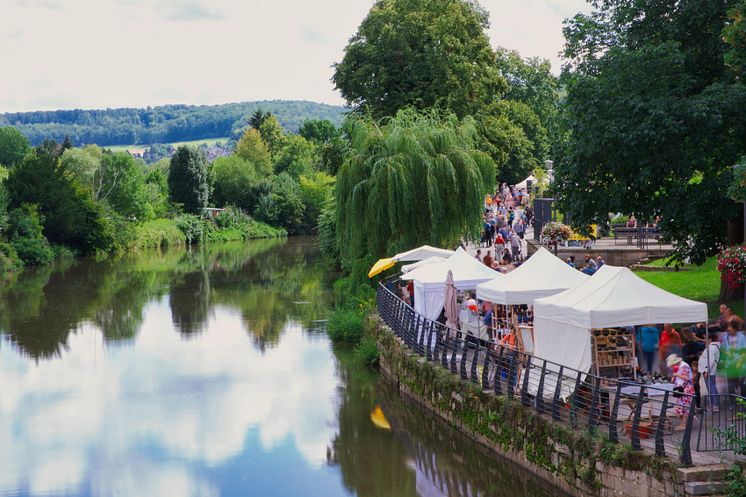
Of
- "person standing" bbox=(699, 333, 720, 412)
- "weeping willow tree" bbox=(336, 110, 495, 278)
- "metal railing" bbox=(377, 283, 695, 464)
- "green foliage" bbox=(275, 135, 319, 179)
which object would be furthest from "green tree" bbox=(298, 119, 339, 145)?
"person standing" bbox=(699, 333, 720, 412)

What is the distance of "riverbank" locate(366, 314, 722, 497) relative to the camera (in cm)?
1160

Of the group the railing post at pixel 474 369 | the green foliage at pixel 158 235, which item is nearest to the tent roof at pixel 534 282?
the railing post at pixel 474 369

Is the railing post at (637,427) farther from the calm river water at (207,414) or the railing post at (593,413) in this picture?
the calm river water at (207,414)

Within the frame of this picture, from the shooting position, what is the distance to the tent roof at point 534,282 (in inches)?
704

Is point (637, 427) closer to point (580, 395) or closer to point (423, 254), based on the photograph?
point (580, 395)

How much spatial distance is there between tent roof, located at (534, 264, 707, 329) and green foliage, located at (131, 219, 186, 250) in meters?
66.0

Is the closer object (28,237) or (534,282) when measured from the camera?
(534,282)

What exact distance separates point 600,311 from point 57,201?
5849 cm

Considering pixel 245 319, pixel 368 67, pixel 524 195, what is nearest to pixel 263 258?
pixel 524 195

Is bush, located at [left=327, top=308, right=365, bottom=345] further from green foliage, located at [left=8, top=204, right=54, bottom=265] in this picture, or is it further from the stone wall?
green foliage, located at [left=8, top=204, right=54, bottom=265]

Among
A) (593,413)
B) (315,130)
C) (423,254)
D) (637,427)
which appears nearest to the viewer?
(637,427)

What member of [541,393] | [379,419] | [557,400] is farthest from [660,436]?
[379,419]

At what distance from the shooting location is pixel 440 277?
884 inches

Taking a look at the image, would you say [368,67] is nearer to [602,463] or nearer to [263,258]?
[263,258]
